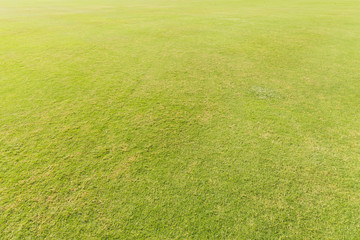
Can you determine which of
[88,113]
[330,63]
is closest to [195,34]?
[330,63]

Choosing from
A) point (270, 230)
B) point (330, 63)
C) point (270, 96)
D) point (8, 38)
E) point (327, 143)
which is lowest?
point (270, 230)

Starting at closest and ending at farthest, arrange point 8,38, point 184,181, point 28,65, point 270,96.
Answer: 1. point 184,181
2. point 270,96
3. point 28,65
4. point 8,38

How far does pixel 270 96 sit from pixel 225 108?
0.93 metres

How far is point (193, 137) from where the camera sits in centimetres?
242

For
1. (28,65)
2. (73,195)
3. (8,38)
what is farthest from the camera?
(8,38)

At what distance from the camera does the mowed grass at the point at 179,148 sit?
62.1 inches

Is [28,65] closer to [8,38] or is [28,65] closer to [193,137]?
[8,38]

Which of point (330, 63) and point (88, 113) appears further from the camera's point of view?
point (330, 63)

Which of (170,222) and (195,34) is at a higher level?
(195,34)

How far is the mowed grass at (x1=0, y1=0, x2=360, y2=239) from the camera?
158cm

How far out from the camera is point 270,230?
1.53m

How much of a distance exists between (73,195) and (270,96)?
3151 millimetres

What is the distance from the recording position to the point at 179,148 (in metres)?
2.25

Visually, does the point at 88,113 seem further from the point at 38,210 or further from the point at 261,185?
the point at 261,185
